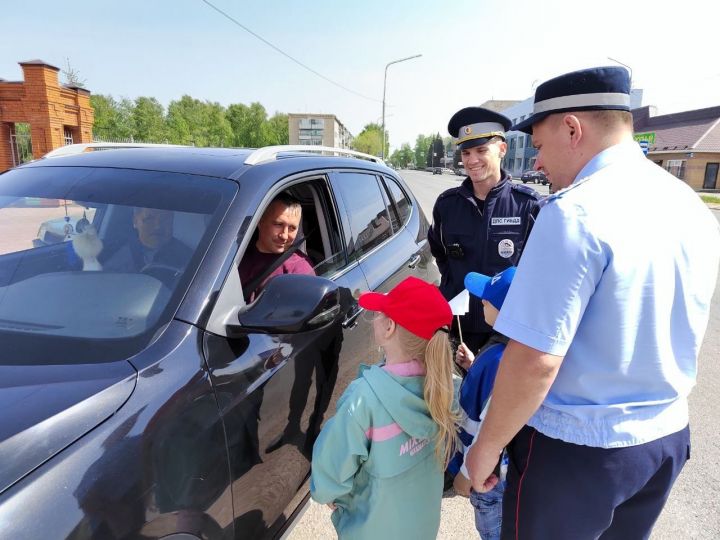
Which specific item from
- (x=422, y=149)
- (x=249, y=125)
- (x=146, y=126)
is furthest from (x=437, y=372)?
(x=422, y=149)

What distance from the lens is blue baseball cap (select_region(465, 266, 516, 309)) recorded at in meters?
1.63

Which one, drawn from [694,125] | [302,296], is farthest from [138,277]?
[694,125]

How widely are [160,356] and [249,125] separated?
78131 mm

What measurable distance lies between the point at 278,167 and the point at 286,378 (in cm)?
90

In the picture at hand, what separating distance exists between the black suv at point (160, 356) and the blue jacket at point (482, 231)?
83 cm

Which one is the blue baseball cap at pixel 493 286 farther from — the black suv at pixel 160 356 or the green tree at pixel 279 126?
the green tree at pixel 279 126

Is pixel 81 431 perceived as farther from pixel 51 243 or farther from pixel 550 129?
pixel 550 129

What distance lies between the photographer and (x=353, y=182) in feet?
9.22

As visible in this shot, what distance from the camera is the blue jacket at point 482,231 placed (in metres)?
2.70

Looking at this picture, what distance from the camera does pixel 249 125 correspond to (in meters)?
73.8

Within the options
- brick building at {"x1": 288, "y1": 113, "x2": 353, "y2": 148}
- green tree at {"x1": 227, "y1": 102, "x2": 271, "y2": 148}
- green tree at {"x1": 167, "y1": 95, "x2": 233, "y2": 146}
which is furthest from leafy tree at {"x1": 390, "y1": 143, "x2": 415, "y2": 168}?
green tree at {"x1": 167, "y1": 95, "x2": 233, "y2": 146}

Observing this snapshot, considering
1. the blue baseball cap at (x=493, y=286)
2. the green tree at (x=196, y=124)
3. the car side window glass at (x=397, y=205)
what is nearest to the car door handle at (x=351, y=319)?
the blue baseball cap at (x=493, y=286)

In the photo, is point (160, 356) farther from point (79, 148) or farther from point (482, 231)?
point (482, 231)

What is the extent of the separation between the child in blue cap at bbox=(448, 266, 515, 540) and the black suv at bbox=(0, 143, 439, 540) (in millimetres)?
549
